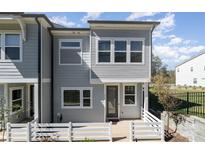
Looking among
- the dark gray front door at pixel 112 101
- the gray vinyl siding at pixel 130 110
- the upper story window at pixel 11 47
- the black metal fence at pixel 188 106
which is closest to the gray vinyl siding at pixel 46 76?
the upper story window at pixel 11 47

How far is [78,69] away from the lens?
13.2 m

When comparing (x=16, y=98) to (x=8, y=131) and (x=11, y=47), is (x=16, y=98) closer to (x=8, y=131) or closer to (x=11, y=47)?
(x=11, y=47)

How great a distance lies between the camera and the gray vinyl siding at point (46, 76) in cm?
1136

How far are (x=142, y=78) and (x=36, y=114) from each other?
5.93 metres

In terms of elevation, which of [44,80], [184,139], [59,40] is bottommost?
[184,139]

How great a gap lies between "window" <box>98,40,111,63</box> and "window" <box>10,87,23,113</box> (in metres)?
4.81

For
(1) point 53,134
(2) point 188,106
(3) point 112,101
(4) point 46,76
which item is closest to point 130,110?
(3) point 112,101

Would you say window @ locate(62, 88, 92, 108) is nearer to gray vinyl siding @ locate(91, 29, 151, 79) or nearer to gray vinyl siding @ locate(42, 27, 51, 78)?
gray vinyl siding @ locate(91, 29, 151, 79)

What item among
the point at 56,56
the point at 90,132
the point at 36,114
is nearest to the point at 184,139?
the point at 90,132

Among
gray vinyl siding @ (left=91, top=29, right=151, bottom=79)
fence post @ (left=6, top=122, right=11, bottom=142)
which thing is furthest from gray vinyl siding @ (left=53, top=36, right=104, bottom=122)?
fence post @ (left=6, top=122, right=11, bottom=142)

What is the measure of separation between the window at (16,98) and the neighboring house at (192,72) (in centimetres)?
3720

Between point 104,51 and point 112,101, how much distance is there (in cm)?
324
